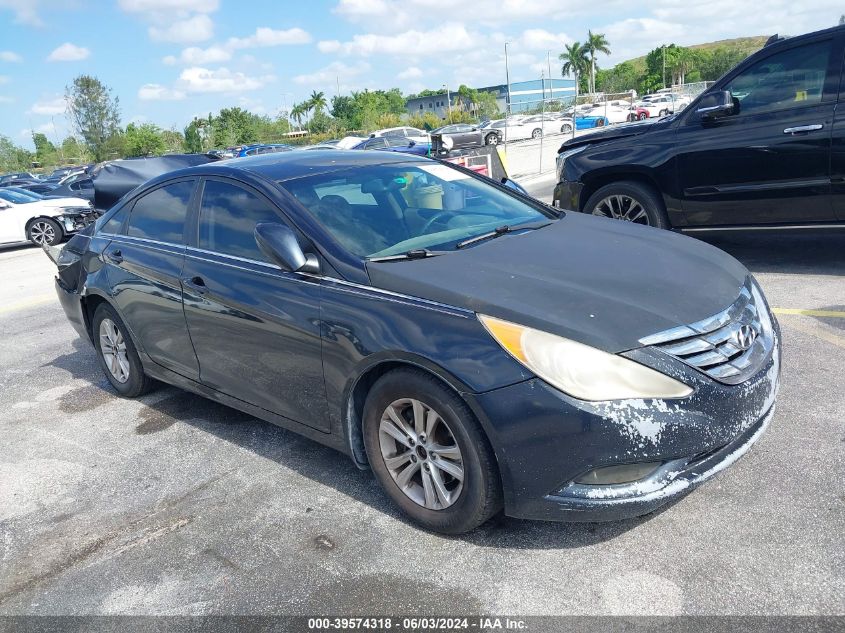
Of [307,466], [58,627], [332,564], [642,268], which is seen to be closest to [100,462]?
[307,466]

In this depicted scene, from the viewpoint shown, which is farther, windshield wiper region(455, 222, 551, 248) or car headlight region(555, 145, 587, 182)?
car headlight region(555, 145, 587, 182)

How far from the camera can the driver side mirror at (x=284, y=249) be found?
134 inches

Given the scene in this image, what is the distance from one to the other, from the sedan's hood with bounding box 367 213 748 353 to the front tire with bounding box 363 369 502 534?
0.39 m

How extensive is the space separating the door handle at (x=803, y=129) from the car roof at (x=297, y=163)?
333 centimetres

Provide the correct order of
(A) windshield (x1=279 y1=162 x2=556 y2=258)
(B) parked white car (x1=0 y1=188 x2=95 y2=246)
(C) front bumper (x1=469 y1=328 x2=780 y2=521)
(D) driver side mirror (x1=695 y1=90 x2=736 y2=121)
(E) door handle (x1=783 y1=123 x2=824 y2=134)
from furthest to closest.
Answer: (B) parked white car (x1=0 y1=188 x2=95 y2=246) < (D) driver side mirror (x1=695 y1=90 x2=736 y2=121) < (E) door handle (x1=783 y1=123 x2=824 y2=134) < (A) windshield (x1=279 y1=162 x2=556 y2=258) < (C) front bumper (x1=469 y1=328 x2=780 y2=521)

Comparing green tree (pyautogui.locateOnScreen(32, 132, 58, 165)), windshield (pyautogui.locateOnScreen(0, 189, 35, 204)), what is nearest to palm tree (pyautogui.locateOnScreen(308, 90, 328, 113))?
green tree (pyautogui.locateOnScreen(32, 132, 58, 165))

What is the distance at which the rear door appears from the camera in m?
4.33

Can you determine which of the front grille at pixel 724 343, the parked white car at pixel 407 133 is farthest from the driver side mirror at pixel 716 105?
the parked white car at pixel 407 133

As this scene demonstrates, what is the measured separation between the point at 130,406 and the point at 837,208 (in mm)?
5623

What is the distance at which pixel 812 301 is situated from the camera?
5781 mm

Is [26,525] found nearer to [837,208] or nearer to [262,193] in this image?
[262,193]

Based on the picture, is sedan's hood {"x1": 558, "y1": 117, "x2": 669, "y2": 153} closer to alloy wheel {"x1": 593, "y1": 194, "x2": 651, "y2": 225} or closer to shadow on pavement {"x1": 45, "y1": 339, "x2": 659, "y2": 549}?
alloy wheel {"x1": 593, "y1": 194, "x2": 651, "y2": 225}

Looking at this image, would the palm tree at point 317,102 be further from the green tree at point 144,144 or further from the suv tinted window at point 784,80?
the suv tinted window at point 784,80

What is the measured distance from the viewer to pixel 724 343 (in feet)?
9.61
